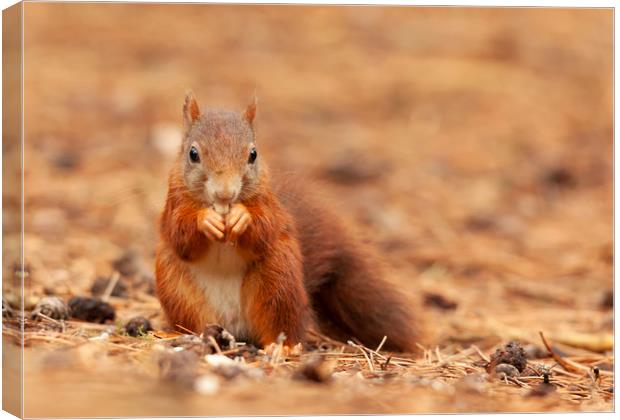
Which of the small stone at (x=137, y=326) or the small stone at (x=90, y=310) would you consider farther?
the small stone at (x=90, y=310)

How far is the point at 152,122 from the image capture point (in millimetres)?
7324

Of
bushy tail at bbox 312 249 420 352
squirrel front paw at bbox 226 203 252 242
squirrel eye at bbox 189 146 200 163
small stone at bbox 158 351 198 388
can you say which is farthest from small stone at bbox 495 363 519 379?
squirrel eye at bbox 189 146 200 163

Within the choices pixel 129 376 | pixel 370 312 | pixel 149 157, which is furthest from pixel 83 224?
pixel 129 376

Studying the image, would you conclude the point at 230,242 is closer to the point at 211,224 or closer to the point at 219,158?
the point at 211,224

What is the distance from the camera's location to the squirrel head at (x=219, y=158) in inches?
126

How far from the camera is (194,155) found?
10.8 ft

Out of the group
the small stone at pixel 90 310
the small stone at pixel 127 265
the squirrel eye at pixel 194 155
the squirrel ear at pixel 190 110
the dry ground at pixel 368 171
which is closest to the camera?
the dry ground at pixel 368 171

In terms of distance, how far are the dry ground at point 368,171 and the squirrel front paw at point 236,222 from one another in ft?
1.26

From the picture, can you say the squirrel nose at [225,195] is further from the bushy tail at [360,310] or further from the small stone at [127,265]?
the small stone at [127,265]

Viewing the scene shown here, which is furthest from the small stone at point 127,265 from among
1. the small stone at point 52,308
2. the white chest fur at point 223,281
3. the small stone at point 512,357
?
the small stone at point 512,357

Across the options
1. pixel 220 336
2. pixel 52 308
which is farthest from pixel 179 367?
pixel 52 308

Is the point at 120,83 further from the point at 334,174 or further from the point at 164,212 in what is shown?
the point at 164,212

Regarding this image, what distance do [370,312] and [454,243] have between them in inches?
90.2

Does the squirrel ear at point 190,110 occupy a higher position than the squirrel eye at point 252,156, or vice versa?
the squirrel ear at point 190,110
